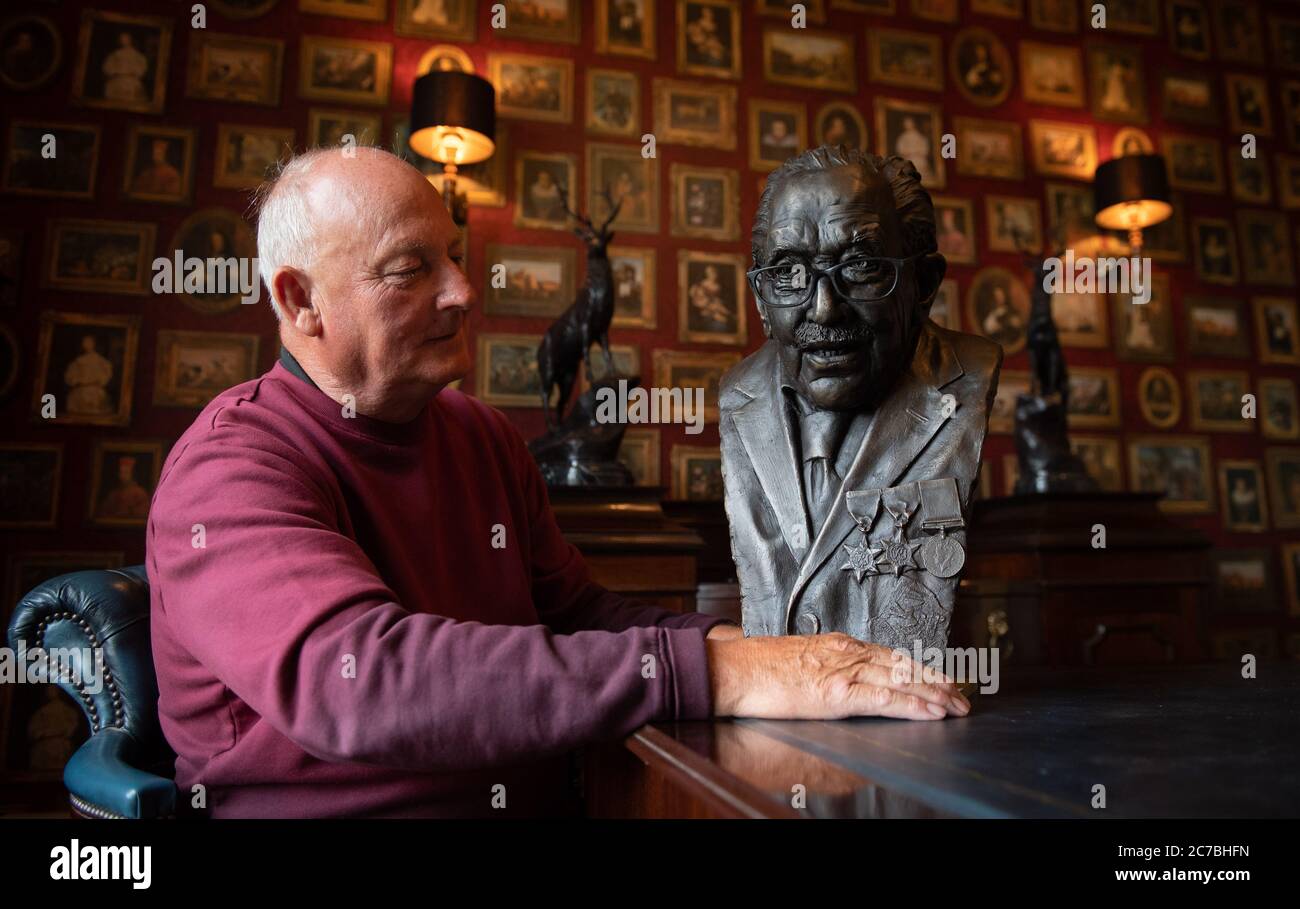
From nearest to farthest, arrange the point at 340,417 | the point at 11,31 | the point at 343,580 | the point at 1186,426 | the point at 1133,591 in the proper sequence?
1. the point at 343,580
2. the point at 340,417
3. the point at 1133,591
4. the point at 11,31
5. the point at 1186,426

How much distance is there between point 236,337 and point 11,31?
1.90 meters

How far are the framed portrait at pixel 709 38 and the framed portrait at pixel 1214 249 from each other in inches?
129

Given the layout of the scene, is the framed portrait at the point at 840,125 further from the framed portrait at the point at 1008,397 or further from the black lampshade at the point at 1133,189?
the framed portrait at the point at 1008,397

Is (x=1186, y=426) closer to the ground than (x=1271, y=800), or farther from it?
farther from it

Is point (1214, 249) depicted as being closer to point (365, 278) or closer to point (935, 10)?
point (935, 10)

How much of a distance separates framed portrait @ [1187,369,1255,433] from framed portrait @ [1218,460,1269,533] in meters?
0.24

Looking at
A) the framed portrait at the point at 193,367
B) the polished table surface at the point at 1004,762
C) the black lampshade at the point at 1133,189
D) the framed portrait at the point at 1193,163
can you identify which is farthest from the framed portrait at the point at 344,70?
the framed portrait at the point at 1193,163

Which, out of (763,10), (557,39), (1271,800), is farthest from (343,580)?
(763,10)

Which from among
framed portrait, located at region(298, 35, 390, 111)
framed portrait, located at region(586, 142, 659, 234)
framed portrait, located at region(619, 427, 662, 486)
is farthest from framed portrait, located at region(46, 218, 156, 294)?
framed portrait, located at region(619, 427, 662, 486)

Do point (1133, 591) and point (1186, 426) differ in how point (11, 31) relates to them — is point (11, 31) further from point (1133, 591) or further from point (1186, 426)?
point (1186, 426)

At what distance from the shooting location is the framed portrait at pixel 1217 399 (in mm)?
5961

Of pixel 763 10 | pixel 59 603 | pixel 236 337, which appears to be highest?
pixel 763 10

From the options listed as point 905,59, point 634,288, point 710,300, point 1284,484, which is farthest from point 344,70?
point 1284,484

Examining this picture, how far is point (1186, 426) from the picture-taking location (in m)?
5.94
